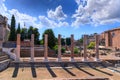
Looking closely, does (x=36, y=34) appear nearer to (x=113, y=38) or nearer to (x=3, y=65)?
(x=3, y=65)

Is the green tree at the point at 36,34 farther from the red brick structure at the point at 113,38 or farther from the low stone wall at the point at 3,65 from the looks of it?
the red brick structure at the point at 113,38

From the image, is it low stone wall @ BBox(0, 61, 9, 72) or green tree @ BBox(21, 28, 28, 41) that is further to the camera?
green tree @ BBox(21, 28, 28, 41)

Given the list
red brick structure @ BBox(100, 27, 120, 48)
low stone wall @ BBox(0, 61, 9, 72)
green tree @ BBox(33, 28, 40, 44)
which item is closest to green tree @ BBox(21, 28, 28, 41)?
green tree @ BBox(33, 28, 40, 44)

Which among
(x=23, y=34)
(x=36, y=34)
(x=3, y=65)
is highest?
(x=23, y=34)

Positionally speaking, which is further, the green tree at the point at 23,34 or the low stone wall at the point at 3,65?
the green tree at the point at 23,34

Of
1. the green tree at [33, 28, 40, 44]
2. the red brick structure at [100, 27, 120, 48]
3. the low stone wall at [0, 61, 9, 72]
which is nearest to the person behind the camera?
the low stone wall at [0, 61, 9, 72]

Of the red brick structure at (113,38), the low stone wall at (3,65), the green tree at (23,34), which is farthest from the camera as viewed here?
the red brick structure at (113,38)

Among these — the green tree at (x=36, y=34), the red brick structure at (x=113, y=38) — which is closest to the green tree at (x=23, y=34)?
the green tree at (x=36, y=34)

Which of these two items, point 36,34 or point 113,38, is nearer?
point 36,34

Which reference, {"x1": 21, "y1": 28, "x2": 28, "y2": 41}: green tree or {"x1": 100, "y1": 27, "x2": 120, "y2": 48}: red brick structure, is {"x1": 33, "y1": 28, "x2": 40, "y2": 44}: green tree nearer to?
{"x1": 21, "y1": 28, "x2": 28, "y2": 41}: green tree

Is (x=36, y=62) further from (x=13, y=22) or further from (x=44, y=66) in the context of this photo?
(x=13, y=22)

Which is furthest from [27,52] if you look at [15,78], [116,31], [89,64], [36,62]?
[116,31]

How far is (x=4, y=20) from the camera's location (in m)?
52.9

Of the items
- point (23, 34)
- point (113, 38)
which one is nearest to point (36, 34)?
point (23, 34)
